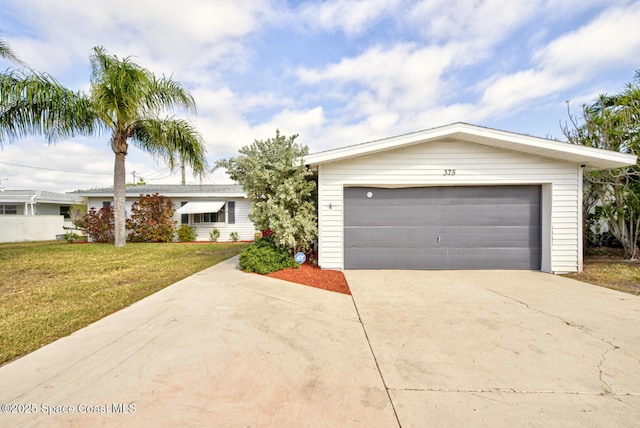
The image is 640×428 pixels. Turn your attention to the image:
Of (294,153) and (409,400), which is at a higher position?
(294,153)

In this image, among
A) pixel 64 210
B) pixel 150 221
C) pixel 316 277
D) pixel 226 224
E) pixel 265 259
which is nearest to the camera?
pixel 316 277

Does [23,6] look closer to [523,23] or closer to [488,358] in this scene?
[488,358]

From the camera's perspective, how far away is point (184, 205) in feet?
45.4

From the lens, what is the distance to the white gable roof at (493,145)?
5.60m

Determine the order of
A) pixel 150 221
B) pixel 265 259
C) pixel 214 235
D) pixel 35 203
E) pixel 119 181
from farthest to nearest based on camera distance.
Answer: pixel 35 203 → pixel 214 235 → pixel 150 221 → pixel 119 181 → pixel 265 259

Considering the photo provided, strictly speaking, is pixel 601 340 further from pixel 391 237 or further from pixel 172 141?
pixel 172 141

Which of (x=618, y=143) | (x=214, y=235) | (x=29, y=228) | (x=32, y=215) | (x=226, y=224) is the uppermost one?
(x=618, y=143)

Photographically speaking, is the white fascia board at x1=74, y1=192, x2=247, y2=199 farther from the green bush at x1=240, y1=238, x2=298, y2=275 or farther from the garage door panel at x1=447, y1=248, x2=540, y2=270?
the garage door panel at x1=447, y1=248, x2=540, y2=270

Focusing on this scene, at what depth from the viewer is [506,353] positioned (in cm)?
271

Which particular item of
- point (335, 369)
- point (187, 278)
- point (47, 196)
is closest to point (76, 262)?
point (187, 278)

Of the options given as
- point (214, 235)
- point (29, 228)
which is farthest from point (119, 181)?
point (29, 228)

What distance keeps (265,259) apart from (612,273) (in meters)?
8.42

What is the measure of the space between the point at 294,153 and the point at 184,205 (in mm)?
10202

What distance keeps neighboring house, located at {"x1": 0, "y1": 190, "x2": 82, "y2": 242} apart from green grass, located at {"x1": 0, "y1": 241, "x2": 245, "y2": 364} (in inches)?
405
